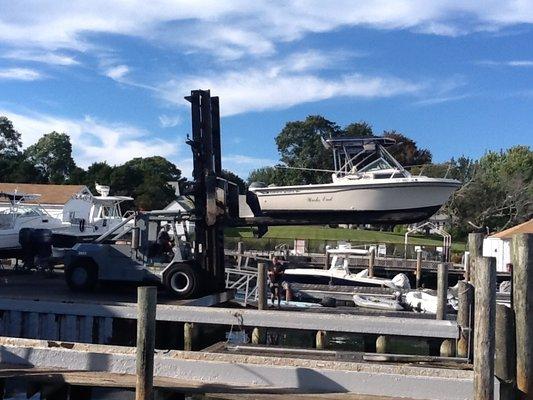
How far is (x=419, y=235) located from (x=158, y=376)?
6911 cm

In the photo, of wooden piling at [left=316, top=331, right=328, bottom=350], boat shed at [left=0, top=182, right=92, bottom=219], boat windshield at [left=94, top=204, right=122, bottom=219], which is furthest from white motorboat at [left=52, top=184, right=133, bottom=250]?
wooden piling at [left=316, top=331, right=328, bottom=350]

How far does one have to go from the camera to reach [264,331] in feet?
41.1

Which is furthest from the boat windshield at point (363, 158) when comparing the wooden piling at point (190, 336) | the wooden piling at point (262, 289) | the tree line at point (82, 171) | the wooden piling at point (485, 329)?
the tree line at point (82, 171)

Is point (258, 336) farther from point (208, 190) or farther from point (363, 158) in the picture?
point (363, 158)

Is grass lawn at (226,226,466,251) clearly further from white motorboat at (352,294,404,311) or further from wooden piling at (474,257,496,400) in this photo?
wooden piling at (474,257,496,400)

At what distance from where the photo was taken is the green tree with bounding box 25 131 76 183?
3990 inches

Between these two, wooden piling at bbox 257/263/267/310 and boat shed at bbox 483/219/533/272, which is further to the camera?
boat shed at bbox 483/219/533/272

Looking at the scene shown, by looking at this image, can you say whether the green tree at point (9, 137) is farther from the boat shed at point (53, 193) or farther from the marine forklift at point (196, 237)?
the marine forklift at point (196, 237)

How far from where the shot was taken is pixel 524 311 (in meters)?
7.92

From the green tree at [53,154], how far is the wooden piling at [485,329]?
97022 mm

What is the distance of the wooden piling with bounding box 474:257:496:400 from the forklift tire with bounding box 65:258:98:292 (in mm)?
9874

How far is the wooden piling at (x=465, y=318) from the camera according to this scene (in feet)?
37.8

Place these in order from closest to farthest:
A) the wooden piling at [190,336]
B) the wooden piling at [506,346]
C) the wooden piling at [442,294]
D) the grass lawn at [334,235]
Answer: the wooden piling at [506,346]
the wooden piling at [190,336]
the wooden piling at [442,294]
the grass lawn at [334,235]

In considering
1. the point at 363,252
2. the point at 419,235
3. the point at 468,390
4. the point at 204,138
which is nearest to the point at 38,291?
the point at 204,138
